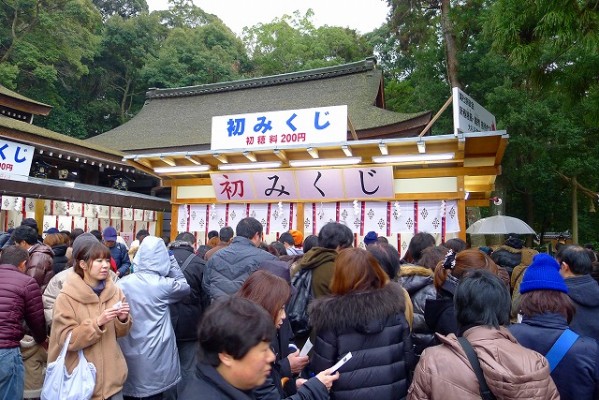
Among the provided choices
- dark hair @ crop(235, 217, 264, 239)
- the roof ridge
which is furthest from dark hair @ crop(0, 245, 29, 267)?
the roof ridge

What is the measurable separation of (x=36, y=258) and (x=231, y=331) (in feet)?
12.2

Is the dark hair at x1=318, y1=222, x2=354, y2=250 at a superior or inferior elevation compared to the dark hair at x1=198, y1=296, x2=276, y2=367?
superior

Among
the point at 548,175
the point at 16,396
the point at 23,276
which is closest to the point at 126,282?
the point at 23,276

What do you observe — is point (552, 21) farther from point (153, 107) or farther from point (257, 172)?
point (153, 107)

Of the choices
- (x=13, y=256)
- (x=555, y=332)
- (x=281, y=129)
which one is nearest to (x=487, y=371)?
(x=555, y=332)

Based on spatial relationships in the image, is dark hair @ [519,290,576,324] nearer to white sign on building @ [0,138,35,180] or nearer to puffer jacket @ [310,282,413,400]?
puffer jacket @ [310,282,413,400]

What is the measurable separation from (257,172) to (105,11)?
120 feet

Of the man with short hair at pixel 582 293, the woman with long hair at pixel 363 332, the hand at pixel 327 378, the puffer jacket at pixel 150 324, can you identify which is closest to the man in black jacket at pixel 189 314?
the puffer jacket at pixel 150 324

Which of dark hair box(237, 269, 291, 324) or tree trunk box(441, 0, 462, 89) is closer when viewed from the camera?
dark hair box(237, 269, 291, 324)

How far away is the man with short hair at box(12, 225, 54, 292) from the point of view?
4523 millimetres

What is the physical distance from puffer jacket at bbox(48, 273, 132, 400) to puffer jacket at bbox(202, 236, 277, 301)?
0.80 metres

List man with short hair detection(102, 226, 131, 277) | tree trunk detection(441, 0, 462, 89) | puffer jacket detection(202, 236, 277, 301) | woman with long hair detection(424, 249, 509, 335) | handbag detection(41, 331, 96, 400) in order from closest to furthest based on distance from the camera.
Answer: handbag detection(41, 331, 96, 400), woman with long hair detection(424, 249, 509, 335), puffer jacket detection(202, 236, 277, 301), man with short hair detection(102, 226, 131, 277), tree trunk detection(441, 0, 462, 89)

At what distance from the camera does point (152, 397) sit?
12.2 ft

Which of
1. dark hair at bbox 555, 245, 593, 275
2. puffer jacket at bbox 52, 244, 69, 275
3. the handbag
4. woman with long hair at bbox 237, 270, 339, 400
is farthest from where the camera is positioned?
puffer jacket at bbox 52, 244, 69, 275
